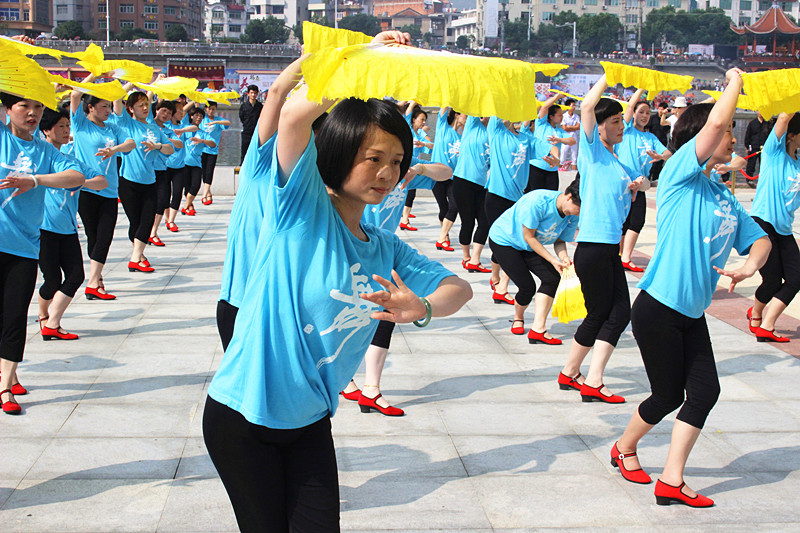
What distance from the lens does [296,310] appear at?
2354 millimetres

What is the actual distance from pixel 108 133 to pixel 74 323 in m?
1.95

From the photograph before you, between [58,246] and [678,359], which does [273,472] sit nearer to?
[678,359]

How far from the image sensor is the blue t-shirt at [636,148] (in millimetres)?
10484

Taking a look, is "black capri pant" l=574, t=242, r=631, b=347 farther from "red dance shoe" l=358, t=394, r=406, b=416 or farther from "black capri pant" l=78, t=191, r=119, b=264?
"black capri pant" l=78, t=191, r=119, b=264

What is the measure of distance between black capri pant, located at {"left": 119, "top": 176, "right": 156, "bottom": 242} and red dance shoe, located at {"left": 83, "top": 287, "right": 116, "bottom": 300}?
53.3 inches

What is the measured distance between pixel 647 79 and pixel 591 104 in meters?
0.42

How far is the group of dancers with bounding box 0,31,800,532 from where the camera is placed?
93.7 inches

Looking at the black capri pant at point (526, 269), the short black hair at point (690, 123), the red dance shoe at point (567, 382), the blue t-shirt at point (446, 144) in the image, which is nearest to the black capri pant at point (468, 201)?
the blue t-shirt at point (446, 144)

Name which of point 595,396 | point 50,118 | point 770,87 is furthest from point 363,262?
point 50,118

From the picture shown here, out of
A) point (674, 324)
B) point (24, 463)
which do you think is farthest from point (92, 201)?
point (674, 324)

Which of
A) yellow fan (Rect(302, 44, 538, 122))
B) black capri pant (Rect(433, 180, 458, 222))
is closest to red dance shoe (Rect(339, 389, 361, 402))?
yellow fan (Rect(302, 44, 538, 122))

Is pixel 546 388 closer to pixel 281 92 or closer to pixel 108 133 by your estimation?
pixel 281 92

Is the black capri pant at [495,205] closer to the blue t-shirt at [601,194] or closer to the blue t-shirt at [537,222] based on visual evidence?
the blue t-shirt at [537,222]

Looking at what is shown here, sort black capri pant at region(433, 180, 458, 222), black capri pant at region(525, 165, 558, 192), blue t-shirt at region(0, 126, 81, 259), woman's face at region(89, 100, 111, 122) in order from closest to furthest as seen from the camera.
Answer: blue t-shirt at region(0, 126, 81, 259), woman's face at region(89, 100, 111, 122), black capri pant at region(433, 180, 458, 222), black capri pant at region(525, 165, 558, 192)
